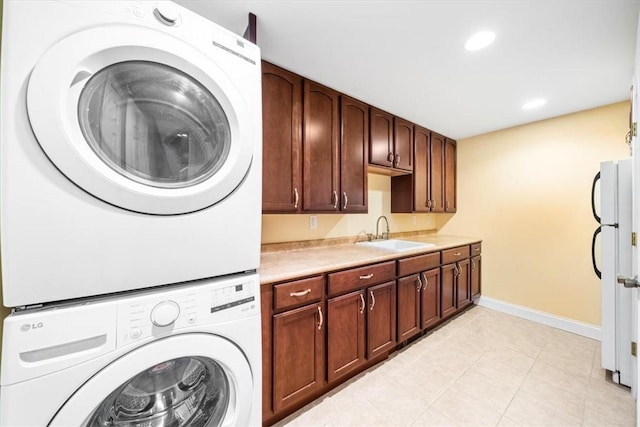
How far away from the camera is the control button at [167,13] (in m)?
0.77

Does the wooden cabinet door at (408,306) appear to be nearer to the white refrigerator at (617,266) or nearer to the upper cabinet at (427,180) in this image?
the upper cabinet at (427,180)

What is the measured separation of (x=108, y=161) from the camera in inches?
28.6

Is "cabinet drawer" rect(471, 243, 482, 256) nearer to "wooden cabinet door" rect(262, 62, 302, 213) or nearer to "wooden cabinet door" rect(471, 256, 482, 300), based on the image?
"wooden cabinet door" rect(471, 256, 482, 300)

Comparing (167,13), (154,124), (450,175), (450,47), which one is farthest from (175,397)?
(450,175)

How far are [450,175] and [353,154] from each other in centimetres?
190

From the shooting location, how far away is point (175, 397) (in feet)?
3.12

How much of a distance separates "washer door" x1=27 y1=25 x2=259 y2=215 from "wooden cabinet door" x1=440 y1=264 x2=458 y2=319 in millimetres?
2348

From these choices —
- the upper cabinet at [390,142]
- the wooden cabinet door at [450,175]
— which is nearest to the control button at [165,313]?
the upper cabinet at [390,142]

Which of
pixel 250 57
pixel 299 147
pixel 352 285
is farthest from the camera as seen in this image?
pixel 299 147

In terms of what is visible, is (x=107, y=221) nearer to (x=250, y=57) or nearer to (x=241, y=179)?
(x=241, y=179)

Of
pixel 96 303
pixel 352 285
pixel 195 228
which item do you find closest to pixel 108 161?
pixel 195 228

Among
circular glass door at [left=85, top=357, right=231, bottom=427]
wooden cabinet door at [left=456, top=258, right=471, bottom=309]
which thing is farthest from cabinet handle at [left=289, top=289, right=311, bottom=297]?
wooden cabinet door at [left=456, top=258, right=471, bottom=309]

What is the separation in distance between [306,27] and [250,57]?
0.61 meters

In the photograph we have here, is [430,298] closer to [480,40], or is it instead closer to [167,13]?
[480,40]
